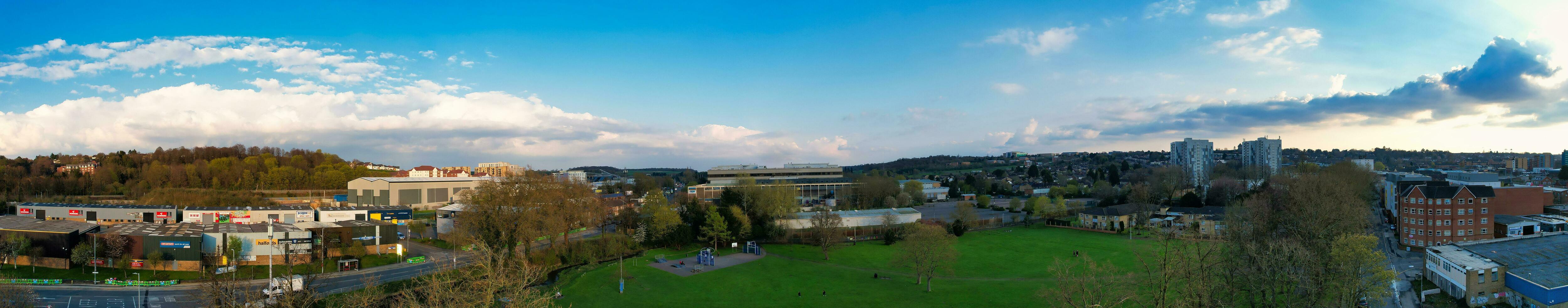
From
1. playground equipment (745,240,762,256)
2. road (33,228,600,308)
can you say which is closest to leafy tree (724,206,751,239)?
playground equipment (745,240,762,256)

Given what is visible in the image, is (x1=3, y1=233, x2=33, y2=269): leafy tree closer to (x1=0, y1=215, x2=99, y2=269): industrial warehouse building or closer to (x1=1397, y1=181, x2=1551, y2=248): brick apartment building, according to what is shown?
(x1=0, y1=215, x2=99, y2=269): industrial warehouse building

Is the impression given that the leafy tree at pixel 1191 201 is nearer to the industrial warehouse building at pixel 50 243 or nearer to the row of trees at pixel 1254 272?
the row of trees at pixel 1254 272

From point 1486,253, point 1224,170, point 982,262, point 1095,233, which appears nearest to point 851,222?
point 982,262

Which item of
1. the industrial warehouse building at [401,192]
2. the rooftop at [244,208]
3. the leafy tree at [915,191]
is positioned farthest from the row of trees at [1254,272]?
the industrial warehouse building at [401,192]

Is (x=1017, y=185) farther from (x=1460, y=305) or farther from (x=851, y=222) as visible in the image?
(x=1460, y=305)

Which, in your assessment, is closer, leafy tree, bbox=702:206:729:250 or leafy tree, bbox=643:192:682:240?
leafy tree, bbox=702:206:729:250

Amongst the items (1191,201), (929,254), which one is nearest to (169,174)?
(929,254)
